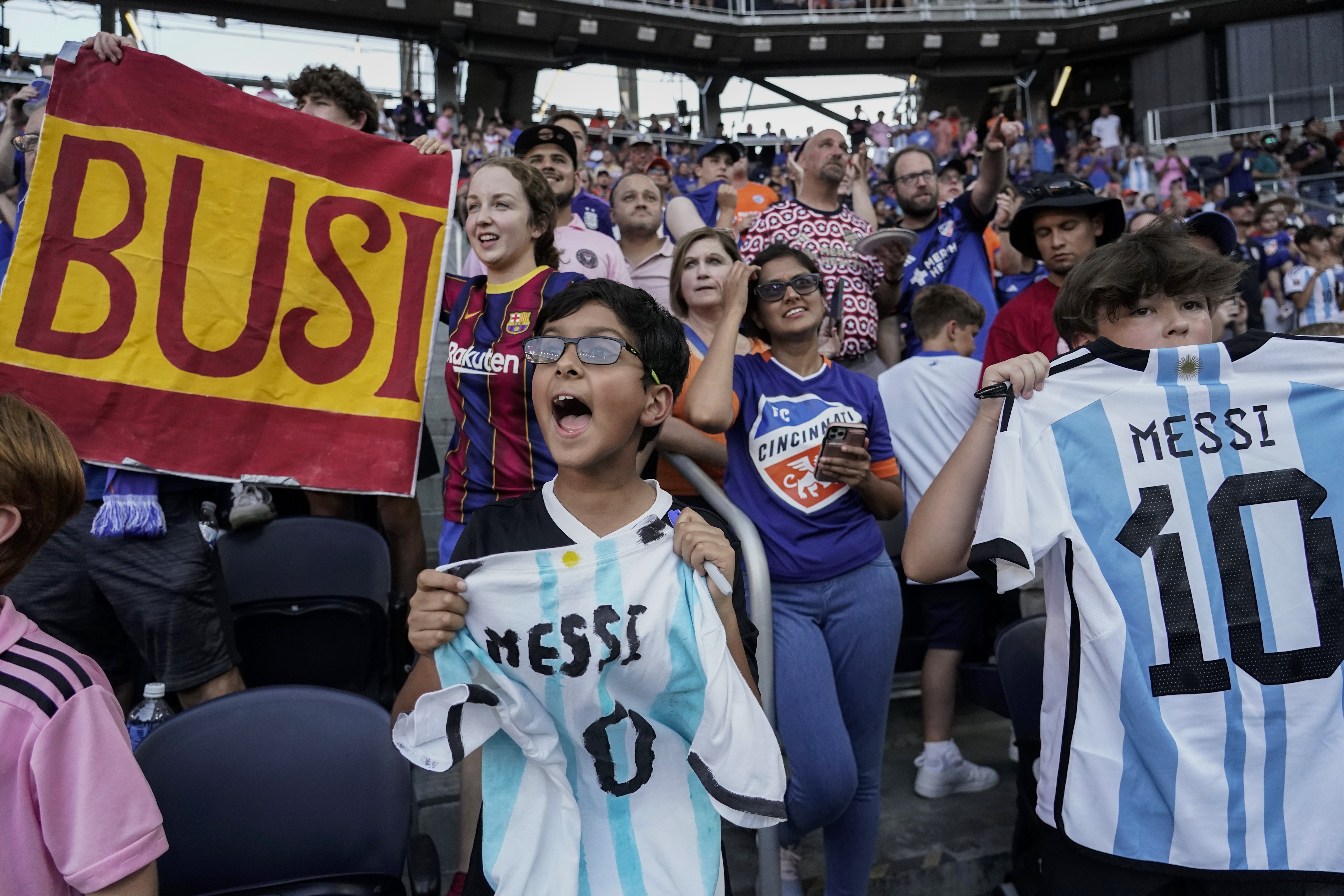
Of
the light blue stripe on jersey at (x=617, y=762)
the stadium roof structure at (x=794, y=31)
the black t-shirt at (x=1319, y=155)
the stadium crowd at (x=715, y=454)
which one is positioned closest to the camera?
the stadium crowd at (x=715, y=454)

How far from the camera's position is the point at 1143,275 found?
1.96 m

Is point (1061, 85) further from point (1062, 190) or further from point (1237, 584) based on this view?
point (1237, 584)

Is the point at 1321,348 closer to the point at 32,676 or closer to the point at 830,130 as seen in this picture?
the point at 32,676

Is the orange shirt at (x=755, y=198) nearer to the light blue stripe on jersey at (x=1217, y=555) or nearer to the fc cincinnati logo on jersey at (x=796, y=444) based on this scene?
the fc cincinnati logo on jersey at (x=796, y=444)

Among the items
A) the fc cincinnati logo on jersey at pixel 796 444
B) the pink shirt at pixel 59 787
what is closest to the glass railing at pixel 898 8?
the fc cincinnati logo on jersey at pixel 796 444

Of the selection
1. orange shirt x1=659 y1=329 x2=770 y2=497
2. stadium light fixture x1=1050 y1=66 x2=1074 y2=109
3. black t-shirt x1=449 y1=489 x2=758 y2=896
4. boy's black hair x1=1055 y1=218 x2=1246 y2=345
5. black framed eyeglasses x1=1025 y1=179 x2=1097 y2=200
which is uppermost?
stadium light fixture x1=1050 y1=66 x2=1074 y2=109

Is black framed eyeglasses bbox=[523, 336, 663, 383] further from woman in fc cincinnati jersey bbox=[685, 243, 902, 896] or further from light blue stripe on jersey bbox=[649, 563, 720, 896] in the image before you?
woman in fc cincinnati jersey bbox=[685, 243, 902, 896]

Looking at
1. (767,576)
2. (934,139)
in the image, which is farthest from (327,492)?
(934,139)

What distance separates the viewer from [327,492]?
3357 millimetres

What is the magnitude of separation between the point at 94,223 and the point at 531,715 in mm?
2158

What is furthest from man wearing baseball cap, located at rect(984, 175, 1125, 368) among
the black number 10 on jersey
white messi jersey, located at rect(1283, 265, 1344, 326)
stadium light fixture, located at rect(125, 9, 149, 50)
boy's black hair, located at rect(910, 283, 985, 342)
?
stadium light fixture, located at rect(125, 9, 149, 50)

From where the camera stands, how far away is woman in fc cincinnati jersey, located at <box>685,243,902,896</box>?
232 centimetres

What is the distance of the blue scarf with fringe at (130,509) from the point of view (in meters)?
2.47

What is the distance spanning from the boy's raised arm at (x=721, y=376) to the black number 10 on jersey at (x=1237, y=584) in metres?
1.04
